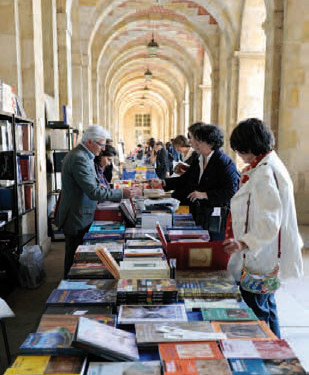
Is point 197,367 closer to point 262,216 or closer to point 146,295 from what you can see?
point 146,295

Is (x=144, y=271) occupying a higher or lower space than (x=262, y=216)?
lower

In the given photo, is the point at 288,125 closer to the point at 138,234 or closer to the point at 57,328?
the point at 138,234

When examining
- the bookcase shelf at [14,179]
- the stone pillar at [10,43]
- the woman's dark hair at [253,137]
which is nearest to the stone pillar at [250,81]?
the stone pillar at [10,43]

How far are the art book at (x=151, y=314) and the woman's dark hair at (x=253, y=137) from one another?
99 centimetres

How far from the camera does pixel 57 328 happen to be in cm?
172

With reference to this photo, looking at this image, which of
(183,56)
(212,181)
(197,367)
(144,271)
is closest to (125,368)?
(197,367)

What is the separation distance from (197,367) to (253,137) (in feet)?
4.38

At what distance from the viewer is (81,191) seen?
3717 millimetres

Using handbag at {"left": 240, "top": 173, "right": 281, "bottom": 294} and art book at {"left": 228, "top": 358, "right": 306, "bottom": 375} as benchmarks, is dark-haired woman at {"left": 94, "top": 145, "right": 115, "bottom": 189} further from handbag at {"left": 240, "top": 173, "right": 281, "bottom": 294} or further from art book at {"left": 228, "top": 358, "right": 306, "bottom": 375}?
art book at {"left": 228, "top": 358, "right": 306, "bottom": 375}

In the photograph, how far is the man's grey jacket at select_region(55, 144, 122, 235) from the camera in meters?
3.55

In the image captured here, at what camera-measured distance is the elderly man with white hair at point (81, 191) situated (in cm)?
356

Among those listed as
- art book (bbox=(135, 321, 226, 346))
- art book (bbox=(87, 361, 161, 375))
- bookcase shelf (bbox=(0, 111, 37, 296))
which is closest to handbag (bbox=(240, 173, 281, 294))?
art book (bbox=(135, 321, 226, 346))

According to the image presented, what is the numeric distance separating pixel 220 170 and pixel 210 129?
1.31 feet

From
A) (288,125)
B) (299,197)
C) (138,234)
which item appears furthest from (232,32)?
(138,234)
